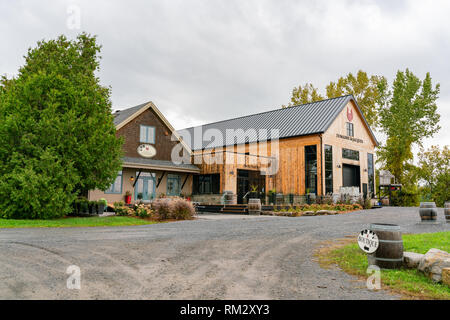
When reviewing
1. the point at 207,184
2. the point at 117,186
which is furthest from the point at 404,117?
→ the point at 117,186

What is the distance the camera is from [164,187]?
24.6 m

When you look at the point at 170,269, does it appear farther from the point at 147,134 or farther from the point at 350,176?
the point at 350,176

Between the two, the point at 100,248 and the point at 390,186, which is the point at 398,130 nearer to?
the point at 390,186

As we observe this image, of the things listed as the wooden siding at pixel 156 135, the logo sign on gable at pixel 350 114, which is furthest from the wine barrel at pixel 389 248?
the logo sign on gable at pixel 350 114

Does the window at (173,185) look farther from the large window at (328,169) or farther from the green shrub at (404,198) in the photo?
the green shrub at (404,198)

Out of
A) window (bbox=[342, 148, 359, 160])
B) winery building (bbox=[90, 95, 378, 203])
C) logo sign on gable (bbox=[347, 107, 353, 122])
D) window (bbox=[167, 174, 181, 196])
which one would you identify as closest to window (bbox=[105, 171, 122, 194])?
winery building (bbox=[90, 95, 378, 203])

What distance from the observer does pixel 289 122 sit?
1197 inches

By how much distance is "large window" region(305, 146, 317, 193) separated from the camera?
1053 inches

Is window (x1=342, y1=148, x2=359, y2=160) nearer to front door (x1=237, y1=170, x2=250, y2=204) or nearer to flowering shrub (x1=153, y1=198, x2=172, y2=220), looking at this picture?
front door (x1=237, y1=170, x2=250, y2=204)

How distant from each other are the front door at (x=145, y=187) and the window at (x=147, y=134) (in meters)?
2.49

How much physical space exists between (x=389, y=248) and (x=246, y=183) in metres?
20.6

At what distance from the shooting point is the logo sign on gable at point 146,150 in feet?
77.3

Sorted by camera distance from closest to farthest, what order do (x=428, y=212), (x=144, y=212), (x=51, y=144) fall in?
(x=428, y=212) → (x=51, y=144) → (x=144, y=212)

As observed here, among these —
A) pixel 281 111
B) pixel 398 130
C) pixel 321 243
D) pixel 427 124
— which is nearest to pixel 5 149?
pixel 321 243
